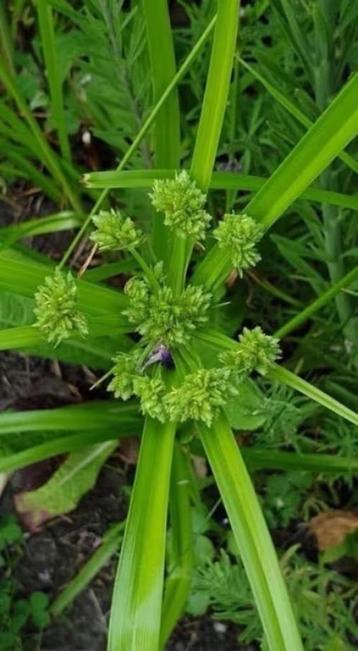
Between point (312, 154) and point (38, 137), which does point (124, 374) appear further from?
point (38, 137)

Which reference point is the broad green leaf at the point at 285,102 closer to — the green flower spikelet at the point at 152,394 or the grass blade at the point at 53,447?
the green flower spikelet at the point at 152,394

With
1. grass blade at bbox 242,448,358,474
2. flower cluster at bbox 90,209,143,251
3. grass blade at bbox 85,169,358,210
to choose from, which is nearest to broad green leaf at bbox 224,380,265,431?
grass blade at bbox 242,448,358,474

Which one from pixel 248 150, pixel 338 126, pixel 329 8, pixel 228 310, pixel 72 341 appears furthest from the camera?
pixel 228 310

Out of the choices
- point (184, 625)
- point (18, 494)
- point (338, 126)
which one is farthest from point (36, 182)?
point (338, 126)

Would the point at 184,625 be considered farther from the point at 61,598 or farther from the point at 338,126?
the point at 338,126

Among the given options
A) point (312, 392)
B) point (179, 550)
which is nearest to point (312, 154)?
point (312, 392)

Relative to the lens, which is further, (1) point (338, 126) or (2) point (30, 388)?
(2) point (30, 388)
